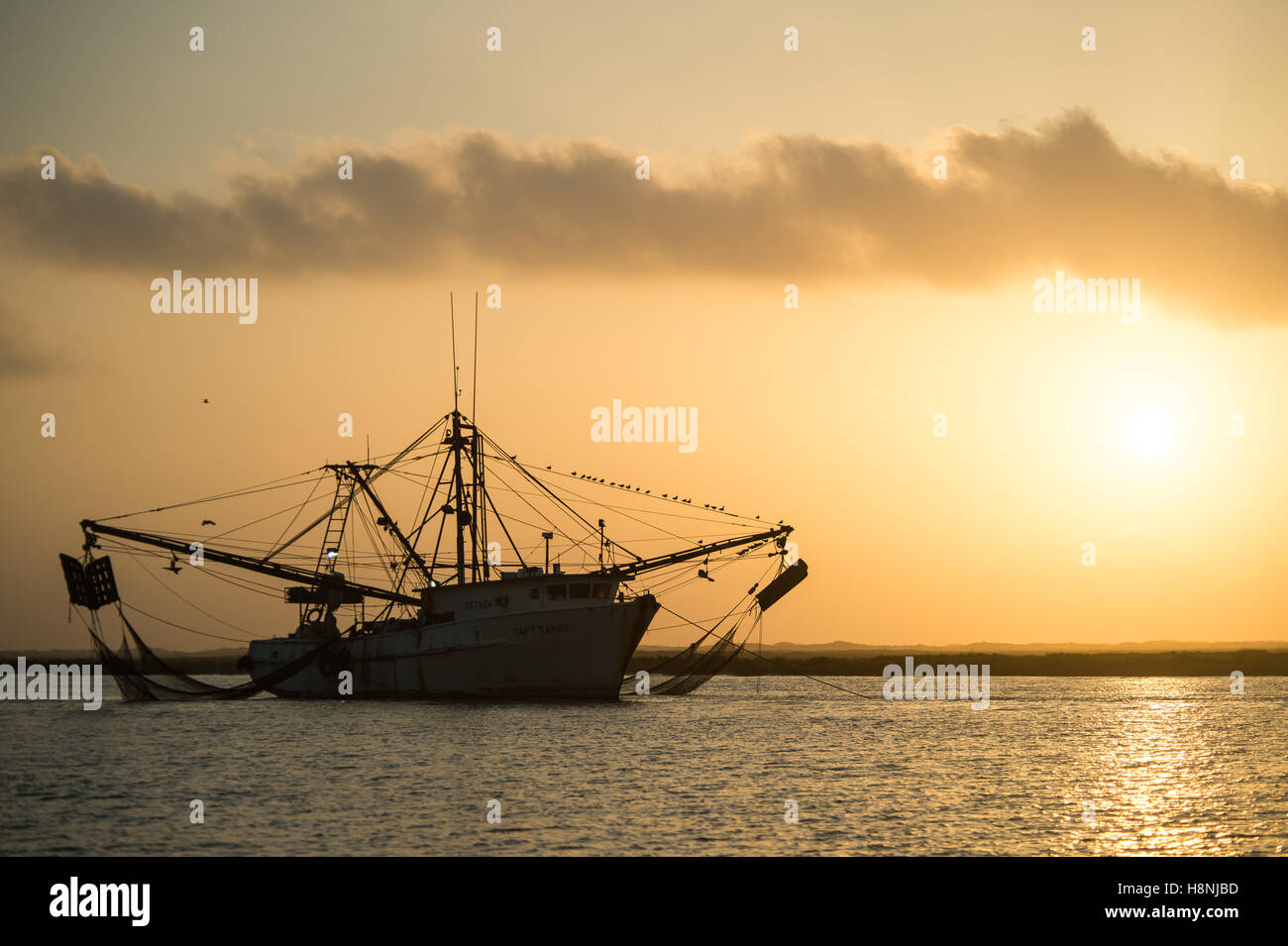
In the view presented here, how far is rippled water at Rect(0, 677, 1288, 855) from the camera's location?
102ft

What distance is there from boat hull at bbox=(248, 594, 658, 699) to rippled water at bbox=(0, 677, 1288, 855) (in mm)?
1788

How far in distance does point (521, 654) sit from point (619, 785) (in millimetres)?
34816

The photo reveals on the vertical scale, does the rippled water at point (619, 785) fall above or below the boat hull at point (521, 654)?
below

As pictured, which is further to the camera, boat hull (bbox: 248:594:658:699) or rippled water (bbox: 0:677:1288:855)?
boat hull (bbox: 248:594:658:699)

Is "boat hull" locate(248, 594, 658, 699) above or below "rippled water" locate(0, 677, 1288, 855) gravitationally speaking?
above

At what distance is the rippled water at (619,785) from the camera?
31.1m

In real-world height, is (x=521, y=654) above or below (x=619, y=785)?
above

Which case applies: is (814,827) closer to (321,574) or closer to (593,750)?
(593,750)

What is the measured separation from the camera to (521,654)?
75562mm

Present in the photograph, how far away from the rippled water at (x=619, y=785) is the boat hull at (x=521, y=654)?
1.79 meters

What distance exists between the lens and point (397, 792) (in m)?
39.7

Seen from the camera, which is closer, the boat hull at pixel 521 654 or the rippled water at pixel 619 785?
the rippled water at pixel 619 785
